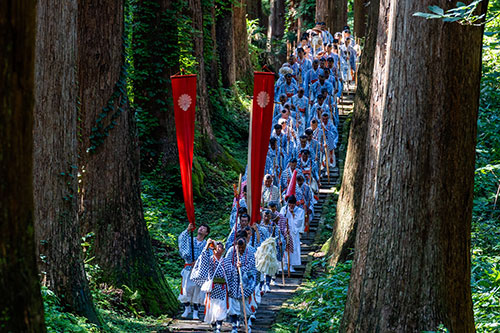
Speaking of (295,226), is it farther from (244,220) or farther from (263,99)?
(263,99)

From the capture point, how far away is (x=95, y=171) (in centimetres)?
1140

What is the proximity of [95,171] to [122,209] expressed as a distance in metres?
0.79

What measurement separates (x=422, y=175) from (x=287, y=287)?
7.71 m

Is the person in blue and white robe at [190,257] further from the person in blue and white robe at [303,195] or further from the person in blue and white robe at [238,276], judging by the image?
→ the person in blue and white robe at [303,195]

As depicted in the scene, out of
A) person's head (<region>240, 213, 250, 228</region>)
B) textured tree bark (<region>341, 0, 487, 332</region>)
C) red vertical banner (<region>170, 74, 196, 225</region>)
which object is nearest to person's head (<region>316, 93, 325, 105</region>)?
person's head (<region>240, 213, 250, 228</region>)

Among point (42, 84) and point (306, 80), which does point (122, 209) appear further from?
point (306, 80)

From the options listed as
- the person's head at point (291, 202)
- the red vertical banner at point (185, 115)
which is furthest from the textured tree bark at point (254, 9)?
the red vertical banner at point (185, 115)

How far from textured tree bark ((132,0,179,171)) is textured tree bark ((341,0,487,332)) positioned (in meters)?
11.6

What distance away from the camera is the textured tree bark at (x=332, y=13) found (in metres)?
30.6

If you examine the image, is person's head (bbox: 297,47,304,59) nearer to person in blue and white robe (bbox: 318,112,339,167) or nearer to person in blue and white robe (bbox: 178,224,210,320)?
person in blue and white robe (bbox: 318,112,339,167)

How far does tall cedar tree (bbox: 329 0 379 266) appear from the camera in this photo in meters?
13.1

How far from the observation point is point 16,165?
3.69 meters

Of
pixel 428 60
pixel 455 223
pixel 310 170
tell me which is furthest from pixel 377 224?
pixel 310 170

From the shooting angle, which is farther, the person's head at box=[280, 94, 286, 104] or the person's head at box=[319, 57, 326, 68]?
the person's head at box=[319, 57, 326, 68]
